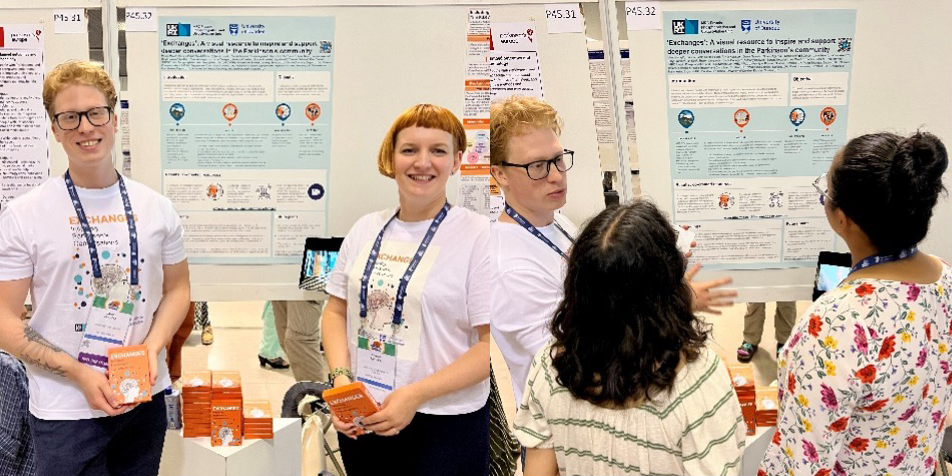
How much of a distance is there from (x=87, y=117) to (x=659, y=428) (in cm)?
176

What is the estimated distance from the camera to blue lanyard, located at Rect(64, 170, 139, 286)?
242 cm

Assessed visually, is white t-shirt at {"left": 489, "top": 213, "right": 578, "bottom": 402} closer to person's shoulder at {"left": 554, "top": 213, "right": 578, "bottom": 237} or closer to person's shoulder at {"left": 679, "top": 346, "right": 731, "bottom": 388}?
person's shoulder at {"left": 554, "top": 213, "right": 578, "bottom": 237}

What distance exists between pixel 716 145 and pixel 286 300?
1.41 m

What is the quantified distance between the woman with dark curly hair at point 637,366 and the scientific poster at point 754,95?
1.02m

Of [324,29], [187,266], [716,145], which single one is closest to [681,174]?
[716,145]

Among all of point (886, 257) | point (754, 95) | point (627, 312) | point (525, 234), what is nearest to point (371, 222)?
point (525, 234)

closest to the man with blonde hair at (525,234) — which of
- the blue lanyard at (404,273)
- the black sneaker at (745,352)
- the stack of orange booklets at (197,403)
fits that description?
the blue lanyard at (404,273)

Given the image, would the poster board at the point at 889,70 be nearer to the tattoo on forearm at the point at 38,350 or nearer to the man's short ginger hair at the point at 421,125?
the man's short ginger hair at the point at 421,125

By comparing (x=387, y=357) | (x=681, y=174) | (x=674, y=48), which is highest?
(x=674, y=48)

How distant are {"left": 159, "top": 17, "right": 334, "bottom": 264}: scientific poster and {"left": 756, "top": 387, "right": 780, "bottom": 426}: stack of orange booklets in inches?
54.5

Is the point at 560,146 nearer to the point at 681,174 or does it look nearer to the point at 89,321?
the point at 681,174

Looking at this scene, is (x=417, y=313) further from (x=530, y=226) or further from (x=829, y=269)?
(x=829, y=269)

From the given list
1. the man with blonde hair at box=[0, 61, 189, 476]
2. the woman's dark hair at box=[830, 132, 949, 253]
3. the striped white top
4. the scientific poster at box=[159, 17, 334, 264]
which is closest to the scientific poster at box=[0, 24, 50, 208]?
the man with blonde hair at box=[0, 61, 189, 476]

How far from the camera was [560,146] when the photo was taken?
2461 millimetres
